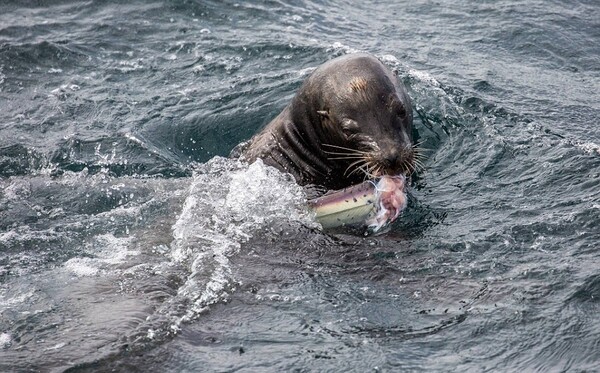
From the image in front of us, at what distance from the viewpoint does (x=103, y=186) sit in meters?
8.98

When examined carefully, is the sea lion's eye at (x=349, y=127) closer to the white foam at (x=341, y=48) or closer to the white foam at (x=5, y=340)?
the white foam at (x=5, y=340)

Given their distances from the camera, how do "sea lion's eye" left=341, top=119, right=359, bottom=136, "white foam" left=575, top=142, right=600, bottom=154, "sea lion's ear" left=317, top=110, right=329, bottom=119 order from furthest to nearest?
"white foam" left=575, top=142, right=600, bottom=154, "sea lion's ear" left=317, top=110, right=329, bottom=119, "sea lion's eye" left=341, top=119, right=359, bottom=136

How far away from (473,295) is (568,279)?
0.63 metres

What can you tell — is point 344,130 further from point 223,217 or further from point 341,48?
point 341,48

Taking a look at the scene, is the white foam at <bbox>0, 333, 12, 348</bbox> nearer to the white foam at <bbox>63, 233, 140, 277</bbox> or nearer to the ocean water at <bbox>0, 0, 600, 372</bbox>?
the ocean water at <bbox>0, 0, 600, 372</bbox>

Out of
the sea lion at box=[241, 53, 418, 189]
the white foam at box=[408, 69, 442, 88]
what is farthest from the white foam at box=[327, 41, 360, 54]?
the sea lion at box=[241, 53, 418, 189]

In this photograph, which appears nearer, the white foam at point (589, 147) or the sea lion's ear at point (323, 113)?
the sea lion's ear at point (323, 113)

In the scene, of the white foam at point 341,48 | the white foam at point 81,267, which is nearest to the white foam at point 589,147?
the white foam at point 341,48

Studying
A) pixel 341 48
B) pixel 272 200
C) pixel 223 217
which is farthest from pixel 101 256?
pixel 341 48

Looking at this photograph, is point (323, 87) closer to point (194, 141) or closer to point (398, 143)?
point (398, 143)

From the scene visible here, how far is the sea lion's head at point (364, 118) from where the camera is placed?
756 centimetres

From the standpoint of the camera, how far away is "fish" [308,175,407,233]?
23.6 feet

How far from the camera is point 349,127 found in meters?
7.84

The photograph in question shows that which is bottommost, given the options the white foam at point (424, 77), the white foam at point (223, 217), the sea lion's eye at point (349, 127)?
the white foam at point (223, 217)
